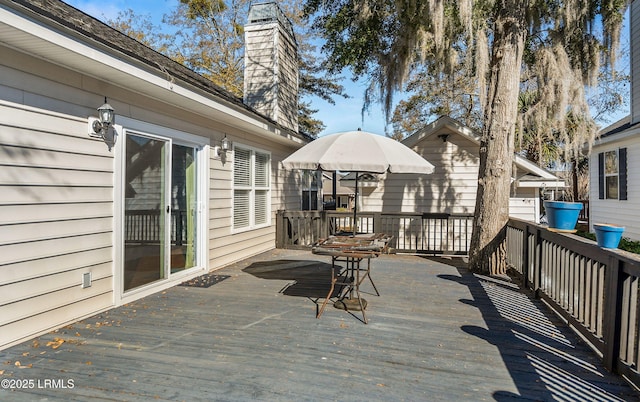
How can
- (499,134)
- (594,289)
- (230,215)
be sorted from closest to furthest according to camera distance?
(594,289)
(499,134)
(230,215)

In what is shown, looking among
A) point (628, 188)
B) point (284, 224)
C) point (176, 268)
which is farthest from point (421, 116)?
point (176, 268)

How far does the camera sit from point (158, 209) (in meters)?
4.37

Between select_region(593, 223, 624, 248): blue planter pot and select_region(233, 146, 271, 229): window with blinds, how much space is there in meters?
4.90

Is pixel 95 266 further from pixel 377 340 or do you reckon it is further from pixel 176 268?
pixel 377 340

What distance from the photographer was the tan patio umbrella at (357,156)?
11.8 ft

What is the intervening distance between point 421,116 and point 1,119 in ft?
71.9

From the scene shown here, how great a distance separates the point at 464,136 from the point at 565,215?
452cm

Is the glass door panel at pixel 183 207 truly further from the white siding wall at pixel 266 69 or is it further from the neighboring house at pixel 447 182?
the neighboring house at pixel 447 182

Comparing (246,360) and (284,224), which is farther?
(284,224)

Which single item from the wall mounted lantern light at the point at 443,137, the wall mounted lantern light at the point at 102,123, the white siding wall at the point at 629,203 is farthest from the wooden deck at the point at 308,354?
the white siding wall at the point at 629,203

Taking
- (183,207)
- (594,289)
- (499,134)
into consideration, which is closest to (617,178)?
(499,134)

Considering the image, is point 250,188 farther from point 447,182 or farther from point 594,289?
point 594,289

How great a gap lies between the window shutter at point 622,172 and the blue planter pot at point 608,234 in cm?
689

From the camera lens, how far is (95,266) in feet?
11.6
